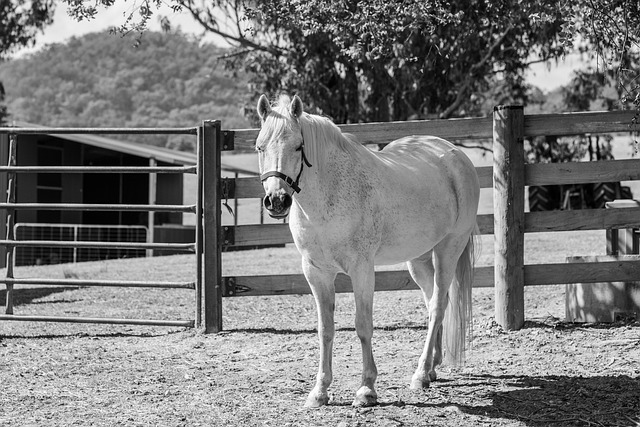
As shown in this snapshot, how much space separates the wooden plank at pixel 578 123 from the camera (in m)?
6.31

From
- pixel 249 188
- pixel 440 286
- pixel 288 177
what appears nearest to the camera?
pixel 288 177

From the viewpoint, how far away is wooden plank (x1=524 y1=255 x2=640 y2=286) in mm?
6266

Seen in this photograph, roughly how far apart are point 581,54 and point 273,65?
281 inches

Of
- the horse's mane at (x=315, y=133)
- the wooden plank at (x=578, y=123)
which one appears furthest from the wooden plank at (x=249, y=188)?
the horse's mane at (x=315, y=133)

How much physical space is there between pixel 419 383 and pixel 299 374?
3.03 feet

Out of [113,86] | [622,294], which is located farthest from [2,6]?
[113,86]

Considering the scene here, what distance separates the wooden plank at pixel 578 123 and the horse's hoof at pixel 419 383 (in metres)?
2.60

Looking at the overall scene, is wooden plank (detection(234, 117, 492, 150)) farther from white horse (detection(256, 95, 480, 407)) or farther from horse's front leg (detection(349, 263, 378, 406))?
horse's front leg (detection(349, 263, 378, 406))

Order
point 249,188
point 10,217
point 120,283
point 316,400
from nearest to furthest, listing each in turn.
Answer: point 316,400, point 249,188, point 120,283, point 10,217

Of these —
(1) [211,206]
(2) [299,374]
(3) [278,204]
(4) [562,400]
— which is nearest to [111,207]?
(1) [211,206]

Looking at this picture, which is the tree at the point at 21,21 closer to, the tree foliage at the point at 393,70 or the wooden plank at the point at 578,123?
the tree foliage at the point at 393,70

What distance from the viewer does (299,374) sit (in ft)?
17.4

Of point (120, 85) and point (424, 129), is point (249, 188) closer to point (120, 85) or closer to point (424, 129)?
point (424, 129)

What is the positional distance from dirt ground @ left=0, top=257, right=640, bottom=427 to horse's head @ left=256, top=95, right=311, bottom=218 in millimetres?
1201
